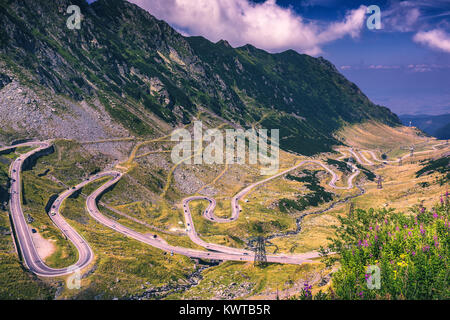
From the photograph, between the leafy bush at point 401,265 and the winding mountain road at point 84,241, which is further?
the winding mountain road at point 84,241

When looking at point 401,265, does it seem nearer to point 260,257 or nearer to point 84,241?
point 260,257

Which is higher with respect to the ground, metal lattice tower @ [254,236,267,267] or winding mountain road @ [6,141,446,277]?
winding mountain road @ [6,141,446,277]

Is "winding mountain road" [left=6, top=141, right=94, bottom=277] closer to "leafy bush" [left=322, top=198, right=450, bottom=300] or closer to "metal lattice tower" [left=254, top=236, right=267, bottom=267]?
"metal lattice tower" [left=254, top=236, right=267, bottom=267]

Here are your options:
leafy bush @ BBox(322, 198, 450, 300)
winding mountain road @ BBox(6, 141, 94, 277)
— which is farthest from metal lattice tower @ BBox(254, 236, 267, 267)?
winding mountain road @ BBox(6, 141, 94, 277)

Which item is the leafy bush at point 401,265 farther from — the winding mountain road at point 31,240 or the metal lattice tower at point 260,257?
the winding mountain road at point 31,240

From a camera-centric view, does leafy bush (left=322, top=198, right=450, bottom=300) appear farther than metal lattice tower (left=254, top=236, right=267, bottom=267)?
No

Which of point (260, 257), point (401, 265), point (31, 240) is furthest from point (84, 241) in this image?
point (401, 265)

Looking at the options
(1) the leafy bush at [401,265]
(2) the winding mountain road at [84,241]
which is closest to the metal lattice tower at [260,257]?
(2) the winding mountain road at [84,241]

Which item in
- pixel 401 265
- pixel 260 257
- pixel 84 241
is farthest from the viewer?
pixel 260 257

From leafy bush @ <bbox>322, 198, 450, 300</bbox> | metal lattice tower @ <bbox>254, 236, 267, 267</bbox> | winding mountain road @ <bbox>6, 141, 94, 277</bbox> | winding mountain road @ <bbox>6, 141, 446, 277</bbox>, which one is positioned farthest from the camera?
metal lattice tower @ <bbox>254, 236, 267, 267</bbox>

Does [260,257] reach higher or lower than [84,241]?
lower

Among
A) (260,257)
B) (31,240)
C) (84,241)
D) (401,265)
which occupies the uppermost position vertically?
(401,265)

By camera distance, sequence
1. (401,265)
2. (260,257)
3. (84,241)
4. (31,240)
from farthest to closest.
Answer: (260,257) → (84,241) → (31,240) → (401,265)
